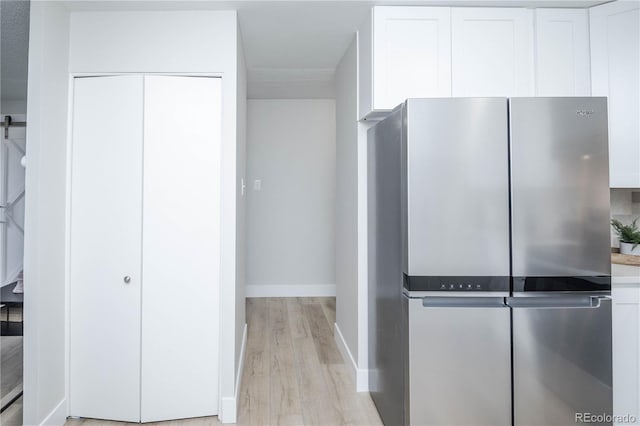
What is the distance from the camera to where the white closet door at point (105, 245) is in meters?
2.01

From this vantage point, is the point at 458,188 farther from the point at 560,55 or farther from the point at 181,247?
the point at 181,247

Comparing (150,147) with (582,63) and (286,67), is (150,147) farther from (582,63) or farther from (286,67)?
(582,63)

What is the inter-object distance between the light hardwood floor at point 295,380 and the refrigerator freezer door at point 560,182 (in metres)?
1.39

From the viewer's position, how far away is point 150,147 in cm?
203

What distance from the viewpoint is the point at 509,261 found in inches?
61.6

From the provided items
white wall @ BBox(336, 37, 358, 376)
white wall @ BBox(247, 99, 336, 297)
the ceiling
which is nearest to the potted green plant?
the ceiling

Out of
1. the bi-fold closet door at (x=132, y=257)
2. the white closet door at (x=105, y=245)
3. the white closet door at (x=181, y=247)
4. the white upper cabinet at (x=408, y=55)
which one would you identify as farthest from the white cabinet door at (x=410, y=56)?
the white closet door at (x=105, y=245)

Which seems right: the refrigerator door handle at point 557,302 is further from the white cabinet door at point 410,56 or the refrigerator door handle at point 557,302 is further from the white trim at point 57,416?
the white trim at point 57,416

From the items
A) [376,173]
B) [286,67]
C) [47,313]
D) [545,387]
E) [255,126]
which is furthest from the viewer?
[255,126]

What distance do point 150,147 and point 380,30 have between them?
61.0 inches

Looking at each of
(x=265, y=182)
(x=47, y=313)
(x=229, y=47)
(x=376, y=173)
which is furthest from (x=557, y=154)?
(x=265, y=182)

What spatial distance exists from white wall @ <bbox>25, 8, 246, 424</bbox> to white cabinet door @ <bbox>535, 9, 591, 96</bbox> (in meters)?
1.87

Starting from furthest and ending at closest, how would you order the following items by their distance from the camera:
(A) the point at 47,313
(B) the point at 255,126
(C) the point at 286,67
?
(B) the point at 255,126 → (C) the point at 286,67 → (A) the point at 47,313

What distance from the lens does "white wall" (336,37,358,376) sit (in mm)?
2486
